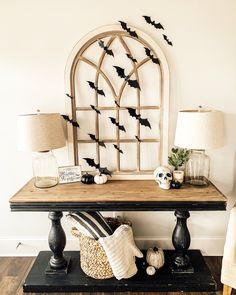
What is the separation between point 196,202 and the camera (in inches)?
68.3

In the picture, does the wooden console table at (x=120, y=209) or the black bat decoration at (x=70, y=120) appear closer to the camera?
the wooden console table at (x=120, y=209)

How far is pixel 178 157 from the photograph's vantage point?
2025 millimetres

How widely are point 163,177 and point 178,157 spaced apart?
22 centimetres

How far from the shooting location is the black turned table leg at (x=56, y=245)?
1927mm

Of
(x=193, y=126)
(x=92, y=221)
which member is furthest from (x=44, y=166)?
(x=193, y=126)

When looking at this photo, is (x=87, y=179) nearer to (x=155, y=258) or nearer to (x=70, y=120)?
(x=70, y=120)

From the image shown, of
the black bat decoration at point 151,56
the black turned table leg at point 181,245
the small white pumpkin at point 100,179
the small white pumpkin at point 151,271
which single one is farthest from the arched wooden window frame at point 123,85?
the small white pumpkin at point 151,271

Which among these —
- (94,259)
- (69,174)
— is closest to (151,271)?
(94,259)

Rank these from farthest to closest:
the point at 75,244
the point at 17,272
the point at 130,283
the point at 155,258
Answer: the point at 75,244, the point at 17,272, the point at 155,258, the point at 130,283

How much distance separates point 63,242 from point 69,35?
5.05 feet

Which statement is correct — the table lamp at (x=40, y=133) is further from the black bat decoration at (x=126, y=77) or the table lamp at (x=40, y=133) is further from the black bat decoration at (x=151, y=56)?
the black bat decoration at (x=151, y=56)

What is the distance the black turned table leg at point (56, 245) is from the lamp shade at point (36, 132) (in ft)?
1.61

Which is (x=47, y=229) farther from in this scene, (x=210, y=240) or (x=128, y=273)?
(x=210, y=240)

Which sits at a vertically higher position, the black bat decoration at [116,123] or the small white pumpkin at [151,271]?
the black bat decoration at [116,123]
